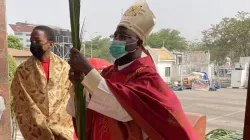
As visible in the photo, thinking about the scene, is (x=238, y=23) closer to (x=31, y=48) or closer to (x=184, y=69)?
(x=184, y=69)

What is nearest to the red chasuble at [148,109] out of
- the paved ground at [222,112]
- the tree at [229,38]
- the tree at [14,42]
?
the paved ground at [222,112]

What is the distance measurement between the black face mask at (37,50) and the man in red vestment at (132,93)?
4.06 feet

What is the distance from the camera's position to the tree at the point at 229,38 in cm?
2118

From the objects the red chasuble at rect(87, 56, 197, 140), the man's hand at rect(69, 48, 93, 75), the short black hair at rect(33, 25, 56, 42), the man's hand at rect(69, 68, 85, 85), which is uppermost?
the short black hair at rect(33, 25, 56, 42)

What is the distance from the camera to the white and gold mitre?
5.54 ft

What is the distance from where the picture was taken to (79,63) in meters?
1.43

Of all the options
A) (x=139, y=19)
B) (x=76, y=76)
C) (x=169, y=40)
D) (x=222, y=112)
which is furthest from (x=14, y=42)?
(x=169, y=40)

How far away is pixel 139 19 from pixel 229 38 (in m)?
23.0

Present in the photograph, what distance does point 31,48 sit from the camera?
2893 millimetres


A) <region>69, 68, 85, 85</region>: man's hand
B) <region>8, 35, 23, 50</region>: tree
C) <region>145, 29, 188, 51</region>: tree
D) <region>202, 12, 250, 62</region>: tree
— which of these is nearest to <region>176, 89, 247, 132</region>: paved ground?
<region>202, 12, 250, 62</region>: tree

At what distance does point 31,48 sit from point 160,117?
172 cm

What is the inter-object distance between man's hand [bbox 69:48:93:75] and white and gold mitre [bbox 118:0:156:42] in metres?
0.35

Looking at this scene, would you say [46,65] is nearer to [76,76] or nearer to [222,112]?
[76,76]

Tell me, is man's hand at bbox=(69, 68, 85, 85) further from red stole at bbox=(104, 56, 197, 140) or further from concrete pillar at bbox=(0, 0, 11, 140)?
concrete pillar at bbox=(0, 0, 11, 140)
